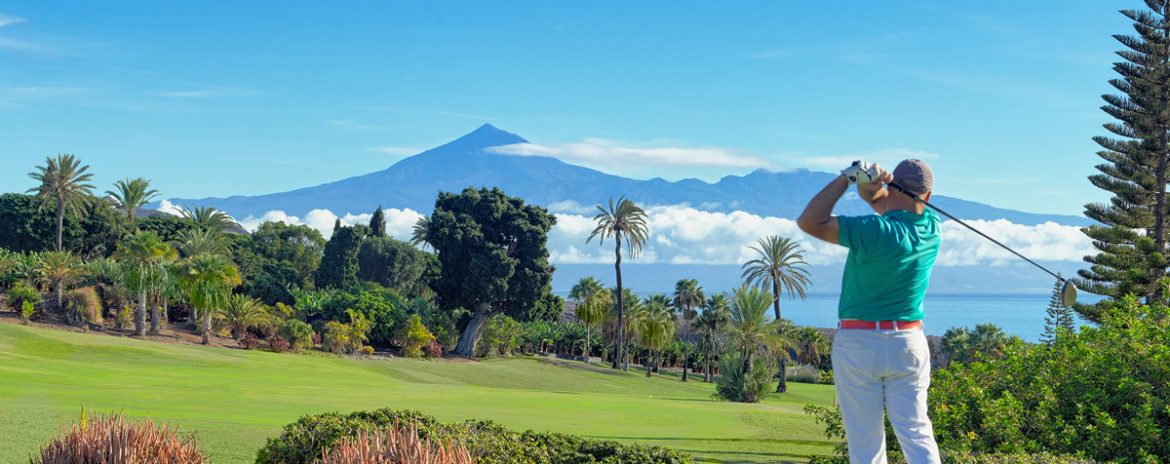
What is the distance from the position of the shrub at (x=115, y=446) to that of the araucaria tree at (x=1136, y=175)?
38.5 metres

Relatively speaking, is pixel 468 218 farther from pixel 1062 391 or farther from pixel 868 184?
pixel 868 184

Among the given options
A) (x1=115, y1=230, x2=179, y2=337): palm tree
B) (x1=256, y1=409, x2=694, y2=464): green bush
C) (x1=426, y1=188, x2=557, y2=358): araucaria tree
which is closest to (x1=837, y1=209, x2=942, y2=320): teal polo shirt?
(x1=256, y1=409, x2=694, y2=464): green bush

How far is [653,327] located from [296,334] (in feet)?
98.9

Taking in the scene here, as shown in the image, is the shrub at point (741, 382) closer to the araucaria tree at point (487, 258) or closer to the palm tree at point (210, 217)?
the araucaria tree at point (487, 258)

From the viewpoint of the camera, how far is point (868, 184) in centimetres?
666

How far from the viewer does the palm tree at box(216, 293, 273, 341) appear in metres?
66.4

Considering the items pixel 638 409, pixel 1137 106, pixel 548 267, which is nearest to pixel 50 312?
pixel 548 267

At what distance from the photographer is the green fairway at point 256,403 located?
58.4 ft

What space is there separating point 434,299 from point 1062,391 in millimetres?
71927

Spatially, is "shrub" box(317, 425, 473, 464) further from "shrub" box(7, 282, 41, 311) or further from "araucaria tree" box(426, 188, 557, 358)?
"araucaria tree" box(426, 188, 557, 358)

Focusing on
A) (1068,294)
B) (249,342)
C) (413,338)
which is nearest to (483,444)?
(1068,294)

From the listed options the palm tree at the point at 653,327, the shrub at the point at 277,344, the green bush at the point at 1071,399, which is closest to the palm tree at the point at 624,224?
the palm tree at the point at 653,327

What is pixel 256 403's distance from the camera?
85.8 ft

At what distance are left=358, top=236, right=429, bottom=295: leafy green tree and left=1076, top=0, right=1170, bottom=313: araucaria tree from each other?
88.0 meters
